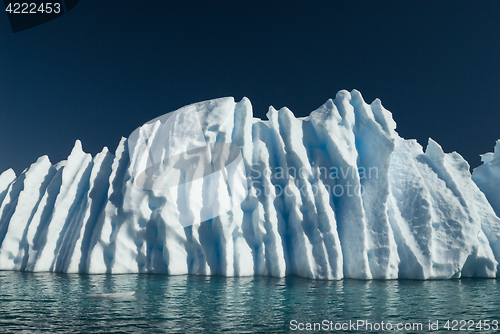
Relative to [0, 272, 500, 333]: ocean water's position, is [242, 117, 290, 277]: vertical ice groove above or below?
above

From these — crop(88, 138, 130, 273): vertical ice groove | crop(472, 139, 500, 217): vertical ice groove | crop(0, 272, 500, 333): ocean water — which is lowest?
crop(0, 272, 500, 333): ocean water

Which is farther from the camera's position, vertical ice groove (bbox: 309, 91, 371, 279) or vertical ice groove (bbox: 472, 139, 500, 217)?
vertical ice groove (bbox: 472, 139, 500, 217)

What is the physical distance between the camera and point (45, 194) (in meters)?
14.9

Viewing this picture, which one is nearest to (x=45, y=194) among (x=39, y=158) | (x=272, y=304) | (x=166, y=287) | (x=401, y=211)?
(x=39, y=158)

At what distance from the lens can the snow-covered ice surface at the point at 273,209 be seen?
479 inches

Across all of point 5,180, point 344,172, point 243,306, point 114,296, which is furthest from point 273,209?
point 5,180

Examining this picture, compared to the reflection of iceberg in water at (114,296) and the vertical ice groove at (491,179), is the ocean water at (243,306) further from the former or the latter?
the vertical ice groove at (491,179)

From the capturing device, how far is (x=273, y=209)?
1297 cm

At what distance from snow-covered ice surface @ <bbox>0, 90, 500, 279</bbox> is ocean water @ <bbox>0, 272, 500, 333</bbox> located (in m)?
1.42

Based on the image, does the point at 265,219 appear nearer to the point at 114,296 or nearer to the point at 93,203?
the point at 114,296

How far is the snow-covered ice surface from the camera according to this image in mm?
12164

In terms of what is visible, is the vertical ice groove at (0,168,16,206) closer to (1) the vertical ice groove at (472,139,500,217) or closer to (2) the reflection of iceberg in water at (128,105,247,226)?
(2) the reflection of iceberg in water at (128,105,247,226)

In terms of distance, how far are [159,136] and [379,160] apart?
8.62 metres

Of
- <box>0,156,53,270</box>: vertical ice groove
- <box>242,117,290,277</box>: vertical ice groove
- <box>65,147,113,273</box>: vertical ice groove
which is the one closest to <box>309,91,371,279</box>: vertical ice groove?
<box>242,117,290,277</box>: vertical ice groove
